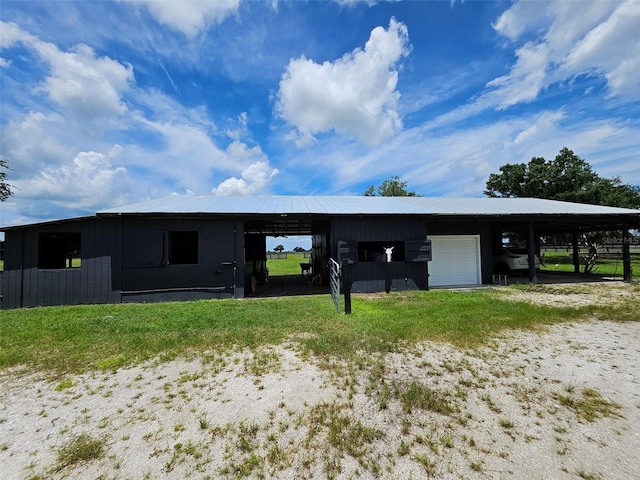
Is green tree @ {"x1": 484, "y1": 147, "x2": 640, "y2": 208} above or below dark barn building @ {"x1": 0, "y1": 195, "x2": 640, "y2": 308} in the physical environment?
above

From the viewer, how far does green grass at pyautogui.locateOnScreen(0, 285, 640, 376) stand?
15.6 ft

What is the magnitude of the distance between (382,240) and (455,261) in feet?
14.1

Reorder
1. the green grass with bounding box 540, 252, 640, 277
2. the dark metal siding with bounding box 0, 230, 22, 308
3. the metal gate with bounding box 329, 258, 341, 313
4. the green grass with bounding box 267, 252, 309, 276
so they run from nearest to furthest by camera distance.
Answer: the metal gate with bounding box 329, 258, 341, 313 < the dark metal siding with bounding box 0, 230, 22, 308 < the green grass with bounding box 540, 252, 640, 277 < the green grass with bounding box 267, 252, 309, 276

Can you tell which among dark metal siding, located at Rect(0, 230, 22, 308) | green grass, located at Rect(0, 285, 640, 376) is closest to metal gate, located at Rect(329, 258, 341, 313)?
green grass, located at Rect(0, 285, 640, 376)

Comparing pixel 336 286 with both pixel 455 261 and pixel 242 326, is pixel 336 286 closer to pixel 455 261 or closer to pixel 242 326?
pixel 242 326

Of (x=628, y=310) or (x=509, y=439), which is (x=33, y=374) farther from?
(x=628, y=310)

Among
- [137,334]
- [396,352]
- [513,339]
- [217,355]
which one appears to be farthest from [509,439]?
[137,334]

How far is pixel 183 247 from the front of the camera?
1158 cm

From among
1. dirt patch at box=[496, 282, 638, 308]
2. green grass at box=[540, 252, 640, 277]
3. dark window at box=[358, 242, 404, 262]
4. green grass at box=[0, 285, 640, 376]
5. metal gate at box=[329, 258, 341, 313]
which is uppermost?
dark window at box=[358, 242, 404, 262]

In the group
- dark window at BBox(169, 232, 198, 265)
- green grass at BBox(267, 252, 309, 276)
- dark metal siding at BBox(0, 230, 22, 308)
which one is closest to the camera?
dark metal siding at BBox(0, 230, 22, 308)

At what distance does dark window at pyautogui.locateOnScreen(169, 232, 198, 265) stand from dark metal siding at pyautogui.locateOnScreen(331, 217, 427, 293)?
535 centimetres

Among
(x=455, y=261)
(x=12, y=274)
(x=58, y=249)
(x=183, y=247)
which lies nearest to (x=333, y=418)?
(x=183, y=247)

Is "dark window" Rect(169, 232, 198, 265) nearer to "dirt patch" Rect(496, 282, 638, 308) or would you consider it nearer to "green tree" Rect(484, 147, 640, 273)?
"dirt patch" Rect(496, 282, 638, 308)

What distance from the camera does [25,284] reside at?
8883mm
